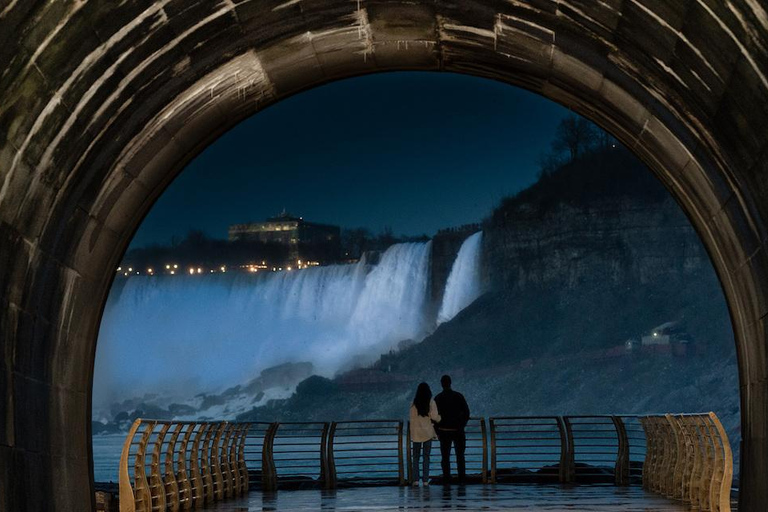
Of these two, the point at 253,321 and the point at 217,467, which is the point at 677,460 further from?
the point at 253,321

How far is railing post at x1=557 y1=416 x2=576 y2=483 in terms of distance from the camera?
23.4 m

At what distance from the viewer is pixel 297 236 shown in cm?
9088

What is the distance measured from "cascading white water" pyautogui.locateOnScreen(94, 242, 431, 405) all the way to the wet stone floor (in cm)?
6050

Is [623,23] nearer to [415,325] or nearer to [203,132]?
[203,132]

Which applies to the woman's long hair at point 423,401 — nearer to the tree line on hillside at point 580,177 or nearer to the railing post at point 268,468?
the railing post at point 268,468

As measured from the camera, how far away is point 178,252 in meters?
90.0

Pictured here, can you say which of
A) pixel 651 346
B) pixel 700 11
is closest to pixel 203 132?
pixel 700 11

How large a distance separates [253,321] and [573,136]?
25222mm

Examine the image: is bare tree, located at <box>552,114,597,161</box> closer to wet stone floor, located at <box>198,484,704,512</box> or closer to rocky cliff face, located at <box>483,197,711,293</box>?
rocky cliff face, located at <box>483,197,711,293</box>

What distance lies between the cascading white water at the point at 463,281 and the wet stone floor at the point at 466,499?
2451 inches

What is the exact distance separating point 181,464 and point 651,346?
74493 millimetres

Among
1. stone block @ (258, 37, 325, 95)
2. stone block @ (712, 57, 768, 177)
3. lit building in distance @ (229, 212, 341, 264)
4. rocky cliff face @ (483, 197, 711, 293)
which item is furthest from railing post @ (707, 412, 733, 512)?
lit building in distance @ (229, 212, 341, 264)

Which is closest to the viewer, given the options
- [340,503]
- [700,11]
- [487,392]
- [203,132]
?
[700,11]

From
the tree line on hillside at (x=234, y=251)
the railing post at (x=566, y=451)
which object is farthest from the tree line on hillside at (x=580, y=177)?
the railing post at (x=566, y=451)
